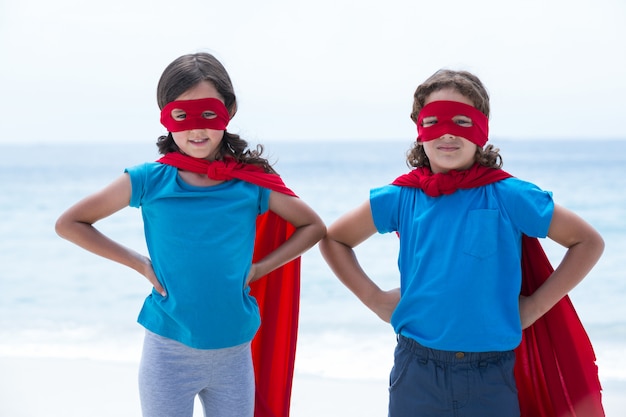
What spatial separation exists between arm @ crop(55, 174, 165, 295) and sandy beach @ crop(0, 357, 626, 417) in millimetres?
1831

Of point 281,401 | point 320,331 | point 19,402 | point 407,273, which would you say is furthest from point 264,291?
point 320,331

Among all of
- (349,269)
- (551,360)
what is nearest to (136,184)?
(349,269)

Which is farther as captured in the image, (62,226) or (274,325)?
(274,325)

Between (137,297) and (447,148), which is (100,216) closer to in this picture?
(447,148)

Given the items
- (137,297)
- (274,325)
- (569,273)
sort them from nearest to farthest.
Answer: (569,273) < (274,325) < (137,297)

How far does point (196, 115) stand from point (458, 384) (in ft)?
4.10

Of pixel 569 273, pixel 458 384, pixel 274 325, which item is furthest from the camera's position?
pixel 274 325

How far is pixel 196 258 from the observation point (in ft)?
8.09

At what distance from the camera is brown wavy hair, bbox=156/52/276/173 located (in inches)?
101

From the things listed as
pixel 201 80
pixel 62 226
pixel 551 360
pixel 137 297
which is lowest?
pixel 551 360

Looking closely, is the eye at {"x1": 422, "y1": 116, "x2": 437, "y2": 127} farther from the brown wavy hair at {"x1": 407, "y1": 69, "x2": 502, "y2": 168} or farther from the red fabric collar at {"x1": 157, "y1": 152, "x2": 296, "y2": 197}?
the red fabric collar at {"x1": 157, "y1": 152, "x2": 296, "y2": 197}

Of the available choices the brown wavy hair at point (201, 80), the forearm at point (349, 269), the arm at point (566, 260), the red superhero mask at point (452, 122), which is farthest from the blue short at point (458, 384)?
the brown wavy hair at point (201, 80)

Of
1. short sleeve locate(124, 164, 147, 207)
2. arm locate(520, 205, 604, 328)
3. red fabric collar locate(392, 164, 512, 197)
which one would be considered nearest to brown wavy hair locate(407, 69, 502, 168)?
red fabric collar locate(392, 164, 512, 197)

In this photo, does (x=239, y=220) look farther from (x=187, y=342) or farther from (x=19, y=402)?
(x=19, y=402)
